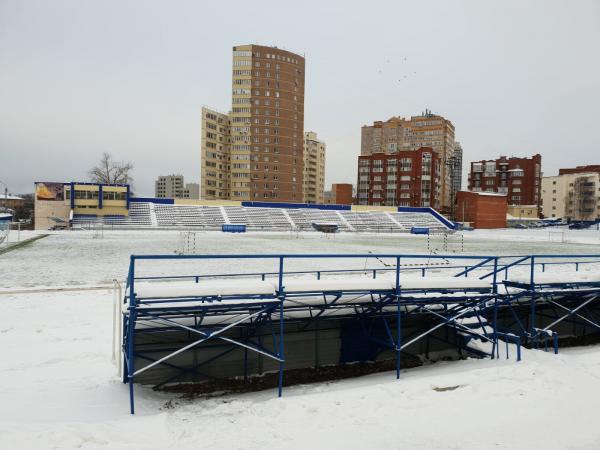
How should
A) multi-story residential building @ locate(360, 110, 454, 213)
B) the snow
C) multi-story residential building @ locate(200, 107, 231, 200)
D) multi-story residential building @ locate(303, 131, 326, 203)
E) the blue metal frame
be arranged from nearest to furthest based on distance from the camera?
the snow
the blue metal frame
multi-story residential building @ locate(200, 107, 231, 200)
multi-story residential building @ locate(303, 131, 326, 203)
multi-story residential building @ locate(360, 110, 454, 213)

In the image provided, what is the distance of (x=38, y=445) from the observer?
5.54 m

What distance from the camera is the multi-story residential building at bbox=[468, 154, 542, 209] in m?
128

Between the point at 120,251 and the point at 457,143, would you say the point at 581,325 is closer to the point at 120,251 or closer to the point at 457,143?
the point at 120,251

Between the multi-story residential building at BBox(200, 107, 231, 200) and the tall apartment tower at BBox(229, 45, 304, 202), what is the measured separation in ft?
10.2

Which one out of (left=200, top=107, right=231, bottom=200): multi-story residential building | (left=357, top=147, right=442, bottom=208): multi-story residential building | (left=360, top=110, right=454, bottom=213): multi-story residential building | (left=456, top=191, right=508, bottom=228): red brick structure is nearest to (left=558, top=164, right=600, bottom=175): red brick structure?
(left=360, top=110, right=454, bottom=213): multi-story residential building

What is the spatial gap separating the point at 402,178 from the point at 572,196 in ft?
175

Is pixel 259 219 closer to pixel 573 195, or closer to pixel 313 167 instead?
pixel 313 167

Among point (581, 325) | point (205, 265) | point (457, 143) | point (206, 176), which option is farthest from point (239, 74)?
point (457, 143)

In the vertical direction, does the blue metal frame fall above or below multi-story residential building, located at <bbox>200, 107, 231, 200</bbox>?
below

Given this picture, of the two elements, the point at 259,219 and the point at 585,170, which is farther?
the point at 585,170

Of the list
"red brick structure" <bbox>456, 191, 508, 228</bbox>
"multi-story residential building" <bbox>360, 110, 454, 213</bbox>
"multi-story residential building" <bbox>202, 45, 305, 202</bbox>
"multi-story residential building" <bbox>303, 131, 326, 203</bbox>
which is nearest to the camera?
"red brick structure" <bbox>456, 191, 508, 228</bbox>

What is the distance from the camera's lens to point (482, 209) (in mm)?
83562

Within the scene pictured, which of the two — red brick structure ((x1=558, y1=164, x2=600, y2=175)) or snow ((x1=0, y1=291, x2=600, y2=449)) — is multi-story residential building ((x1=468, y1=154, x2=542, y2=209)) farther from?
snow ((x1=0, y1=291, x2=600, y2=449))

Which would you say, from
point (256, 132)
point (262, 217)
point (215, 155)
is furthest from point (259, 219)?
point (256, 132)
